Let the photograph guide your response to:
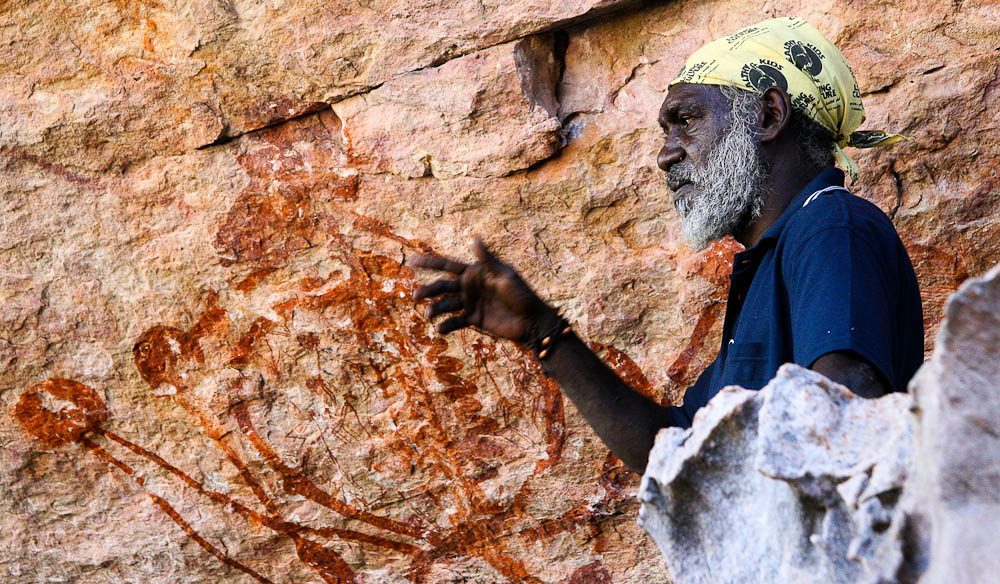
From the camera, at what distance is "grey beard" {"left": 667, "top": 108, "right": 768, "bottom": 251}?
2.30 meters

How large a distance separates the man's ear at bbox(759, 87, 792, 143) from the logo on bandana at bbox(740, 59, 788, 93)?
12mm

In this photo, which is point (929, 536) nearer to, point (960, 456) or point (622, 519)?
point (960, 456)

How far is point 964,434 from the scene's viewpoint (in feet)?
3.38

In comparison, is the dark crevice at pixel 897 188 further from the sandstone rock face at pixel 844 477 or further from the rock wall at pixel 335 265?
the sandstone rock face at pixel 844 477

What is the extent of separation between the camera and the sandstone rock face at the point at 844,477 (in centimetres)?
103

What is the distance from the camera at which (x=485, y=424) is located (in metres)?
3.17

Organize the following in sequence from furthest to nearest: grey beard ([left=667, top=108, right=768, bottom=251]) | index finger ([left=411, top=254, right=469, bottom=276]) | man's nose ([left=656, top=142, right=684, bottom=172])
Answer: man's nose ([left=656, top=142, right=684, bottom=172])
grey beard ([left=667, top=108, right=768, bottom=251])
index finger ([left=411, top=254, right=469, bottom=276])

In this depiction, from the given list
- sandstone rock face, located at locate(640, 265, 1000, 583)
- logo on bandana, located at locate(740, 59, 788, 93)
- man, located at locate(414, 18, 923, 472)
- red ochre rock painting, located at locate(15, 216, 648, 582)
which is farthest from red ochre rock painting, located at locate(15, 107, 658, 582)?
sandstone rock face, located at locate(640, 265, 1000, 583)

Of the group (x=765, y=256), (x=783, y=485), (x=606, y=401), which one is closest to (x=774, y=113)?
(x=765, y=256)

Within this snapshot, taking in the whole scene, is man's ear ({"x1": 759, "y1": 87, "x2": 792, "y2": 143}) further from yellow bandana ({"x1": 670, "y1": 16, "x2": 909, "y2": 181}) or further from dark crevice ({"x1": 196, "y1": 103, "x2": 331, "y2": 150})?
dark crevice ({"x1": 196, "y1": 103, "x2": 331, "y2": 150})

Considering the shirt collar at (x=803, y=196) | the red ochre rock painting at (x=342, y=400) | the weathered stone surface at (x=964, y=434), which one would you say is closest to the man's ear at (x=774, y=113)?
the shirt collar at (x=803, y=196)

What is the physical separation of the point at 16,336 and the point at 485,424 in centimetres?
135

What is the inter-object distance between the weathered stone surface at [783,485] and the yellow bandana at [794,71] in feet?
3.82

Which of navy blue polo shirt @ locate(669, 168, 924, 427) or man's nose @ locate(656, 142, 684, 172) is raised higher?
man's nose @ locate(656, 142, 684, 172)
